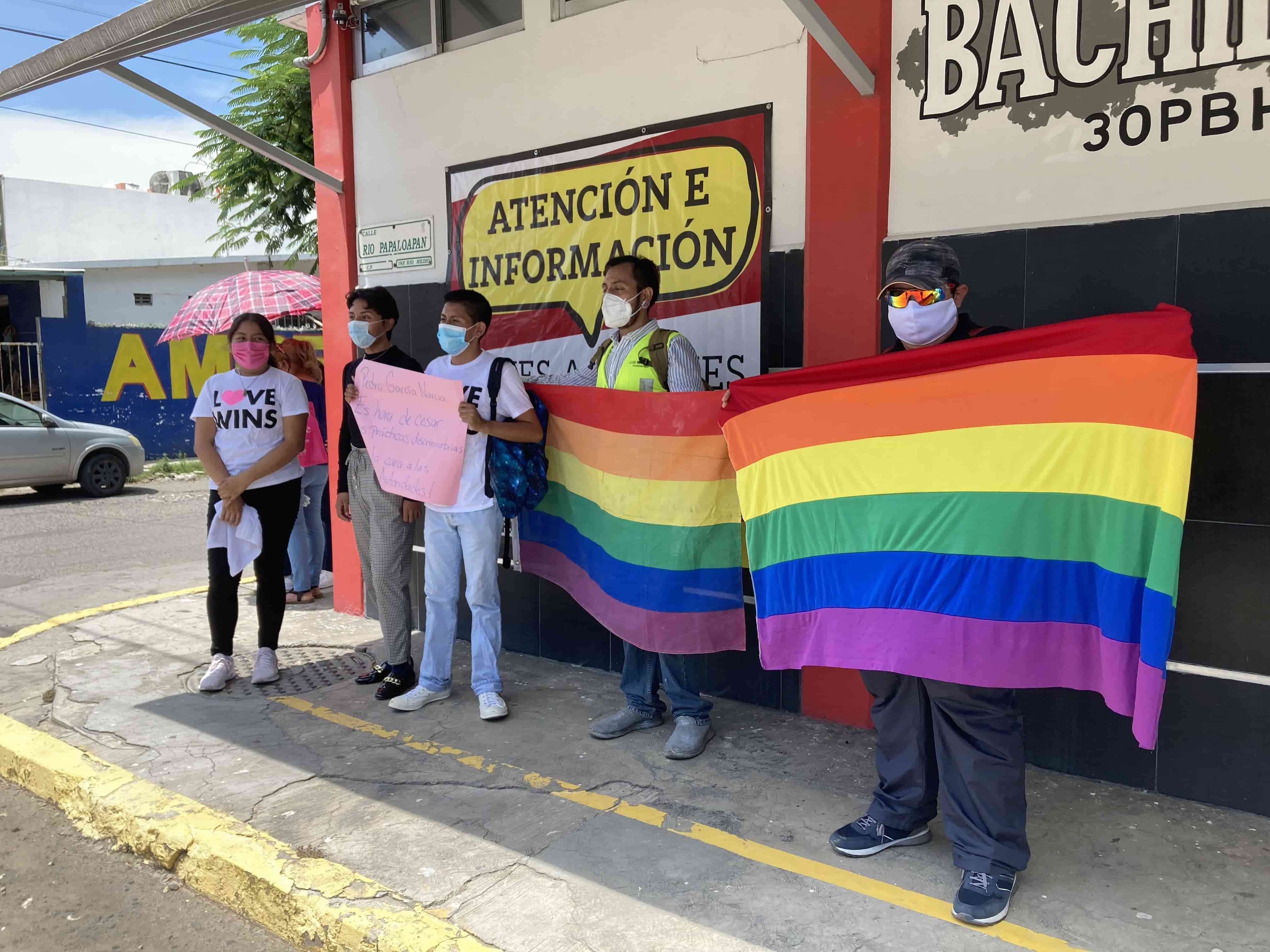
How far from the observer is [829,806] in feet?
12.6

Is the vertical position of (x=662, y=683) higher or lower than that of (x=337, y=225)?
lower

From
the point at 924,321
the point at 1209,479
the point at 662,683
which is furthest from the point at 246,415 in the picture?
the point at 1209,479

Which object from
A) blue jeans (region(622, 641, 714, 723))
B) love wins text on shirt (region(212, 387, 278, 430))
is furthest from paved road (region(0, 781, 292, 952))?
love wins text on shirt (region(212, 387, 278, 430))

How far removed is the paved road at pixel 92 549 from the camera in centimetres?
782

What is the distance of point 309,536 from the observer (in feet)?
24.4

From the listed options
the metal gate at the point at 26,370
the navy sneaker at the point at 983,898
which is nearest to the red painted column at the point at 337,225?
the navy sneaker at the point at 983,898

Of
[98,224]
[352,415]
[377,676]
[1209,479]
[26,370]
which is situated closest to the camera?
[1209,479]

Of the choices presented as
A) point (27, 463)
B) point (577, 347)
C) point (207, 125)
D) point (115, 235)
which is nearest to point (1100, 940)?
point (577, 347)

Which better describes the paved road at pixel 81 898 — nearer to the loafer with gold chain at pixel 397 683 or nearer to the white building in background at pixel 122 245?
the loafer with gold chain at pixel 397 683

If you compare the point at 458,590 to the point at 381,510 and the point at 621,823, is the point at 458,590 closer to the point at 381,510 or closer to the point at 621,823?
the point at 381,510

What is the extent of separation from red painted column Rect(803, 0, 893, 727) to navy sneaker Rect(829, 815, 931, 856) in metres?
1.04

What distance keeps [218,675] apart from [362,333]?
205cm

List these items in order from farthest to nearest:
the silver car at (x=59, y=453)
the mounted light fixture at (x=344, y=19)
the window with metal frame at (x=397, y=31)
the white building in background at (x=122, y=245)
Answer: the white building in background at (x=122, y=245) → the silver car at (x=59, y=453) → the mounted light fixture at (x=344, y=19) → the window with metal frame at (x=397, y=31)

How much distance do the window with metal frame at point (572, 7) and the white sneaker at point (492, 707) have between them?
3.71 meters
